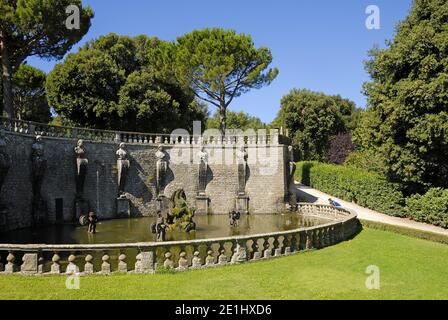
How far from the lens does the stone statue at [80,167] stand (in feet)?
82.2

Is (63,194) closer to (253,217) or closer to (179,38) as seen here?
(253,217)

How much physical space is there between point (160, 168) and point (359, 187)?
613 inches

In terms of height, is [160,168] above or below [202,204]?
above

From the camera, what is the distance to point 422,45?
2231 cm

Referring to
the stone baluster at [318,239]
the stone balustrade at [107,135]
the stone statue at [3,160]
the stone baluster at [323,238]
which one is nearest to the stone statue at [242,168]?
the stone balustrade at [107,135]

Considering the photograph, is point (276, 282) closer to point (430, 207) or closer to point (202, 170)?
point (430, 207)

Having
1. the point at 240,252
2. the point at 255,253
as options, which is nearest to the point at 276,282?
the point at 240,252

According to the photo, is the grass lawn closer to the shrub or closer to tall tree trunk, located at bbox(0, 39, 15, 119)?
the shrub

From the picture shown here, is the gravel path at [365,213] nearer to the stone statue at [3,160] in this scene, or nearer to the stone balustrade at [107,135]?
the stone balustrade at [107,135]

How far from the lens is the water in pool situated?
18234 mm

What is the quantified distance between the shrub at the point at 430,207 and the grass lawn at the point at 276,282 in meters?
8.90

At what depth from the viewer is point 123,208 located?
27.8 meters
